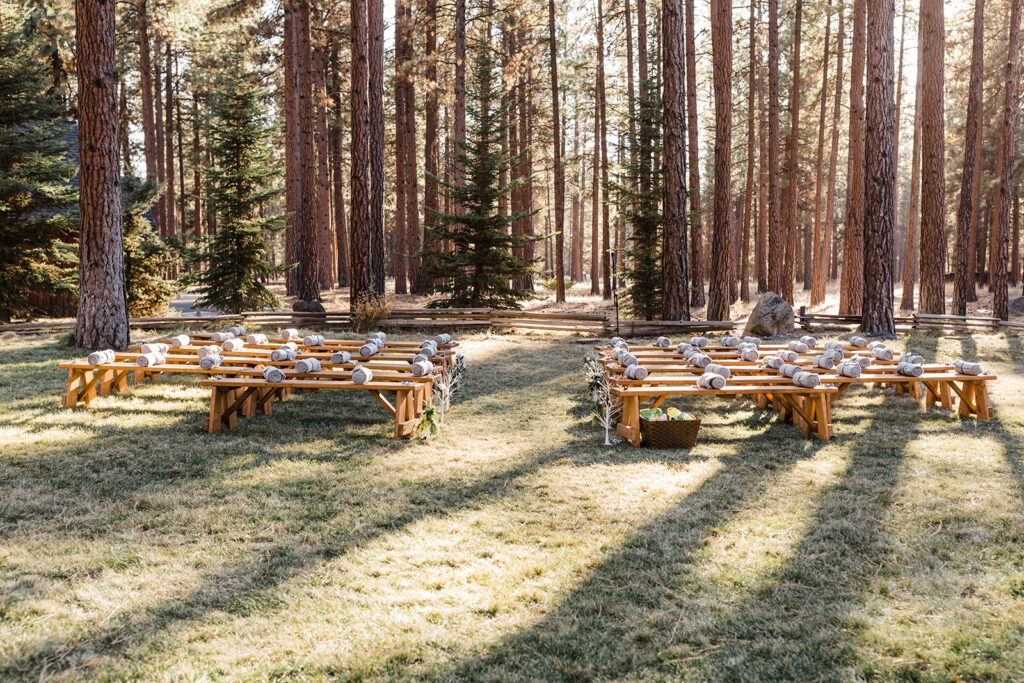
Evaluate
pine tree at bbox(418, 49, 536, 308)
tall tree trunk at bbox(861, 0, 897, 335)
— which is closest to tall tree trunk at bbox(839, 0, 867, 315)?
tall tree trunk at bbox(861, 0, 897, 335)

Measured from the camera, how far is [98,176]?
957 centimetres

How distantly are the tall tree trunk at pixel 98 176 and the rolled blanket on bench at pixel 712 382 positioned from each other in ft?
28.8

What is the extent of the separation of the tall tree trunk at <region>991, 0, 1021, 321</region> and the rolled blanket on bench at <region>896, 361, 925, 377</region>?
10200 mm

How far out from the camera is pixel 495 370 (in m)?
10.1

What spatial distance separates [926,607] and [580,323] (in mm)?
11193

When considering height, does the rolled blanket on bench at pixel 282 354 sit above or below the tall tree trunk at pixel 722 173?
below

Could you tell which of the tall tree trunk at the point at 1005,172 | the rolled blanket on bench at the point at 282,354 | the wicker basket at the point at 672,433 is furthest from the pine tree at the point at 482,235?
the tall tree trunk at the point at 1005,172

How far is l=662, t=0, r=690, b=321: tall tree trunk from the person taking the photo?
1266cm

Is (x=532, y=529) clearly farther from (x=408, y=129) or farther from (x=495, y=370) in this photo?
(x=408, y=129)

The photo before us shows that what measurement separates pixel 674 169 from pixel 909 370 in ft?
24.9

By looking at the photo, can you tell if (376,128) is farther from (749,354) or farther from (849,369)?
(849,369)

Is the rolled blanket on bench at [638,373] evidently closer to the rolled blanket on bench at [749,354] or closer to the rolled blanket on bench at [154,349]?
the rolled blanket on bench at [749,354]

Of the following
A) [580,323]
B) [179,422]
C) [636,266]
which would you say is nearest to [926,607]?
[179,422]

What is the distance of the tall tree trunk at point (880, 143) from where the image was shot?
39.3 ft
